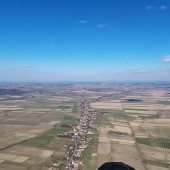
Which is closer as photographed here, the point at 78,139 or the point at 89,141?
the point at 89,141

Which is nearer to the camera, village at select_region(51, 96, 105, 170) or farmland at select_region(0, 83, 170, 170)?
village at select_region(51, 96, 105, 170)

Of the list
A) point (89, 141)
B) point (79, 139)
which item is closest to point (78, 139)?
point (79, 139)

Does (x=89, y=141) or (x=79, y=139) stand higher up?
(x=89, y=141)

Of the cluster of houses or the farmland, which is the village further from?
the farmland

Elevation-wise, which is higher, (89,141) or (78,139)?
(89,141)

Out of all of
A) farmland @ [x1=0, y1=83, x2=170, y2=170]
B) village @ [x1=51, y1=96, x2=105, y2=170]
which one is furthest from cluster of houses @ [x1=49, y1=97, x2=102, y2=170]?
farmland @ [x1=0, y1=83, x2=170, y2=170]

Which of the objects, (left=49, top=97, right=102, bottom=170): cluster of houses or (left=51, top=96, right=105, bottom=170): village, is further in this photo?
(left=49, top=97, right=102, bottom=170): cluster of houses

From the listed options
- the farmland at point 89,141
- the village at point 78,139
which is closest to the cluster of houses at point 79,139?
the village at point 78,139

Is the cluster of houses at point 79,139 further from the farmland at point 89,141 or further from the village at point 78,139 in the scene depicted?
the farmland at point 89,141

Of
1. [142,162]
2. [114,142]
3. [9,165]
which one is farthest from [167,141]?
[9,165]

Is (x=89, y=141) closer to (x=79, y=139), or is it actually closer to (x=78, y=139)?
(x=79, y=139)

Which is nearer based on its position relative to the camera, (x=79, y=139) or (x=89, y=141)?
(x=89, y=141)

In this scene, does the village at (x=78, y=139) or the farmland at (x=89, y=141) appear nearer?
the village at (x=78, y=139)
